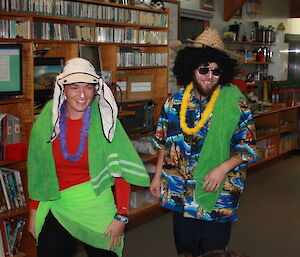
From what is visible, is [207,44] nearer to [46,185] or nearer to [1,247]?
[46,185]

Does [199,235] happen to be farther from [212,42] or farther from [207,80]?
[212,42]

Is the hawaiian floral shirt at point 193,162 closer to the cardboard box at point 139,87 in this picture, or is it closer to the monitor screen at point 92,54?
the monitor screen at point 92,54

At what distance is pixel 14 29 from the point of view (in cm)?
340

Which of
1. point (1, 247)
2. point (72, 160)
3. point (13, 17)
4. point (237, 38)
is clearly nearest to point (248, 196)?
point (237, 38)

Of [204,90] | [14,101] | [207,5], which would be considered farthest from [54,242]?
[207,5]

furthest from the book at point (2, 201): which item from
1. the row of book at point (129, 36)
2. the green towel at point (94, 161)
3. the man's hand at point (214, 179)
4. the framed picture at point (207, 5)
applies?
the framed picture at point (207, 5)

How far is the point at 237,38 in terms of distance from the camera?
726cm

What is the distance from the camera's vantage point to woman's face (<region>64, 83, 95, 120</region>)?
2.33 meters

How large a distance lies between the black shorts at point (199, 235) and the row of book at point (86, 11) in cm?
186

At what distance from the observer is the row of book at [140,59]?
179 inches

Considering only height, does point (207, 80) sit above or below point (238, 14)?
below

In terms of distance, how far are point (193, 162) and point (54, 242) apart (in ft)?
2.66

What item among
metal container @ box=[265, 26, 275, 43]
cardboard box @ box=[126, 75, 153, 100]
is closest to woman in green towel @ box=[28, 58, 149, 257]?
cardboard box @ box=[126, 75, 153, 100]

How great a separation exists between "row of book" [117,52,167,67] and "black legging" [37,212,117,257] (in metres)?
2.37
